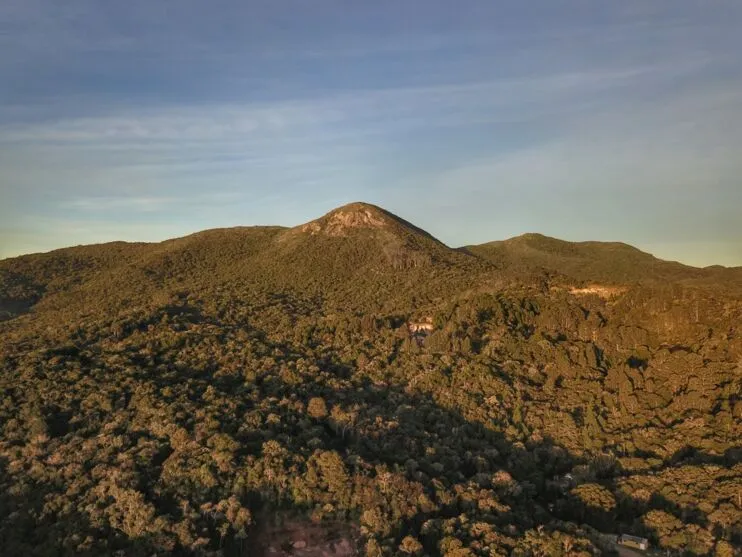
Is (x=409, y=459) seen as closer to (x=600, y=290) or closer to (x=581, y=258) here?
(x=600, y=290)

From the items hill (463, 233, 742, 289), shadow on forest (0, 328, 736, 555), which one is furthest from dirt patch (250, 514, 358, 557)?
hill (463, 233, 742, 289)

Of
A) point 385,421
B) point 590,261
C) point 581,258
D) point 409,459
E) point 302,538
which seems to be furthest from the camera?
point 581,258

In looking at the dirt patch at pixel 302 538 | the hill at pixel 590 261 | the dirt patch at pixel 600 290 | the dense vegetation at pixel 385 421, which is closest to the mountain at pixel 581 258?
the hill at pixel 590 261

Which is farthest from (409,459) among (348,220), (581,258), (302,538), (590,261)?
(581,258)

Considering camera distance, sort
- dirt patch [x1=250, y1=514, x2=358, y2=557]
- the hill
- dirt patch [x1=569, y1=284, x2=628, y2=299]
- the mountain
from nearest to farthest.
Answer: dirt patch [x1=250, y1=514, x2=358, y2=557]
dirt patch [x1=569, y1=284, x2=628, y2=299]
the hill
the mountain

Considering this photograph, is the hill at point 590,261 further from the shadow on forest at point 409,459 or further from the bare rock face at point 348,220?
the shadow on forest at point 409,459

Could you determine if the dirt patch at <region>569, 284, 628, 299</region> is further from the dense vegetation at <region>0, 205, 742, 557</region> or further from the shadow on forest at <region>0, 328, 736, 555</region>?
the shadow on forest at <region>0, 328, 736, 555</region>

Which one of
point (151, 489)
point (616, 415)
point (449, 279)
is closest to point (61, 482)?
point (151, 489)

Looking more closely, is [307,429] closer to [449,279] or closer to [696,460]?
[696,460]
